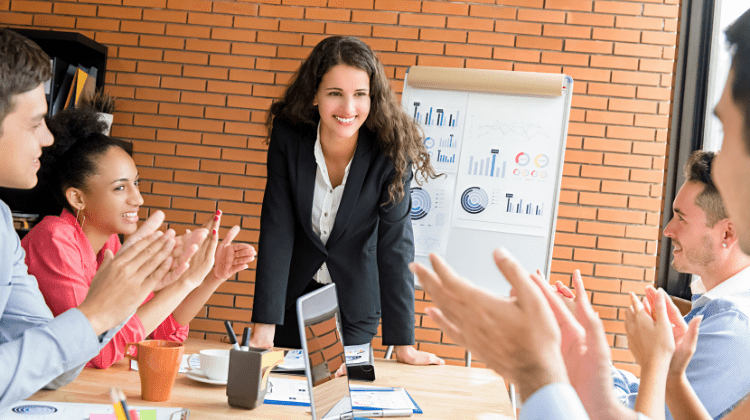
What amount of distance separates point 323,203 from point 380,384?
760 millimetres

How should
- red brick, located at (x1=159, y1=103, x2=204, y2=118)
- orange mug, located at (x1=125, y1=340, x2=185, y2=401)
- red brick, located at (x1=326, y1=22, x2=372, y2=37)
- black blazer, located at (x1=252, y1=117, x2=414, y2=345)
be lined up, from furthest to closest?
1. red brick, located at (x1=159, y1=103, x2=204, y2=118)
2. red brick, located at (x1=326, y1=22, x2=372, y2=37)
3. black blazer, located at (x1=252, y1=117, x2=414, y2=345)
4. orange mug, located at (x1=125, y1=340, x2=185, y2=401)

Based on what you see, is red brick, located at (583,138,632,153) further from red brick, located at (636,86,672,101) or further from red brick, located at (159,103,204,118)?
red brick, located at (159,103,204,118)

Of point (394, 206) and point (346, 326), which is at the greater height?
point (394, 206)

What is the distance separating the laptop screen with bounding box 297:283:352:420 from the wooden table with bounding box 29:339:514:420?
0.12 metres

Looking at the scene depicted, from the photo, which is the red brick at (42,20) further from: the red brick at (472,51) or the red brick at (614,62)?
the red brick at (614,62)

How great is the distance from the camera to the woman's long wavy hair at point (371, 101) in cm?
192

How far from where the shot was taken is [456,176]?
9.71ft

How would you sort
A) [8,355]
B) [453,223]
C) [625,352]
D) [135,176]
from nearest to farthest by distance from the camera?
[8,355] < [135,176] < [453,223] < [625,352]

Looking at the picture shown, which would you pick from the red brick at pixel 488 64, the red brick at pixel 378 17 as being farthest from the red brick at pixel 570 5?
the red brick at pixel 378 17

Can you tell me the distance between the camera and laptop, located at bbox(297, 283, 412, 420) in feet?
3.17

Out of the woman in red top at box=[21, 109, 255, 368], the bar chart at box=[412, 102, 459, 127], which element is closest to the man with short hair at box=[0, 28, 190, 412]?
the woman in red top at box=[21, 109, 255, 368]

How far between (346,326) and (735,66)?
4.81ft

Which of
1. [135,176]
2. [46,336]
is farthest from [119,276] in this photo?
[135,176]

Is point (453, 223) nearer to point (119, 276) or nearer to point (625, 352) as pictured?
point (625, 352)
